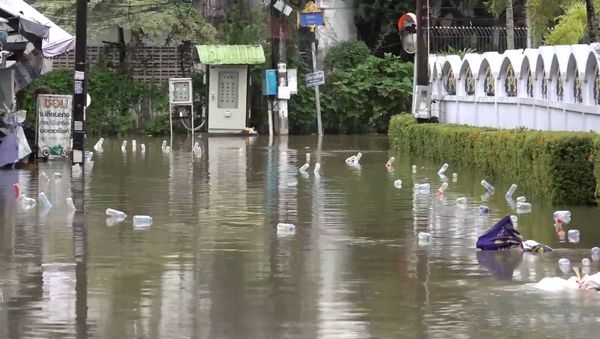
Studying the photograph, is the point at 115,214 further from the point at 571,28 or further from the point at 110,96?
the point at 110,96

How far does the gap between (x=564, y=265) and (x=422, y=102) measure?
1867 cm

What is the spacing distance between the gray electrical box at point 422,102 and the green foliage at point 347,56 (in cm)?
1224

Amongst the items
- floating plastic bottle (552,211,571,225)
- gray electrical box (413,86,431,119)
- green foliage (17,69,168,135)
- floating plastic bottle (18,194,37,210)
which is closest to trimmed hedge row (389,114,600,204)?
floating plastic bottle (552,211,571,225)

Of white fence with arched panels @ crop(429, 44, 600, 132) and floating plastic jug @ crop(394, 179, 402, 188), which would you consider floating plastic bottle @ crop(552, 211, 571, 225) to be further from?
floating plastic jug @ crop(394, 179, 402, 188)

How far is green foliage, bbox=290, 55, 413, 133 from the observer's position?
4003 centimetres

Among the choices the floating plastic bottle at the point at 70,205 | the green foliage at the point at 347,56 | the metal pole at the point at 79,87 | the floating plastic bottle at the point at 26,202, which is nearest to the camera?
the floating plastic bottle at the point at 70,205

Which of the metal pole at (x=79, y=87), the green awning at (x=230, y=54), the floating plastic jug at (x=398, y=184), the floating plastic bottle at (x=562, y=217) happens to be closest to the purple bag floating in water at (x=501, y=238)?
the floating plastic bottle at (x=562, y=217)

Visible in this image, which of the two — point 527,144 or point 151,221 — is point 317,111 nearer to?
point 527,144

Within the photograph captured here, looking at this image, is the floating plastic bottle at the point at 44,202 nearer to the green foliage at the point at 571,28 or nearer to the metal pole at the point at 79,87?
the metal pole at the point at 79,87

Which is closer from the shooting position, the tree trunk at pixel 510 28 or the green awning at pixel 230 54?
the tree trunk at pixel 510 28

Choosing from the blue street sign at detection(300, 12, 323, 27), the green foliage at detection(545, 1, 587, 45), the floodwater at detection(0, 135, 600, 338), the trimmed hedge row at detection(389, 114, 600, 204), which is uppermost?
the blue street sign at detection(300, 12, 323, 27)

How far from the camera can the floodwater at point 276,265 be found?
8.80 meters

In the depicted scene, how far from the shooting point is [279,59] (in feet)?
127

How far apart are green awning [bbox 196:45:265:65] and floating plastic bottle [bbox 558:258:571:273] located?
87.3ft
